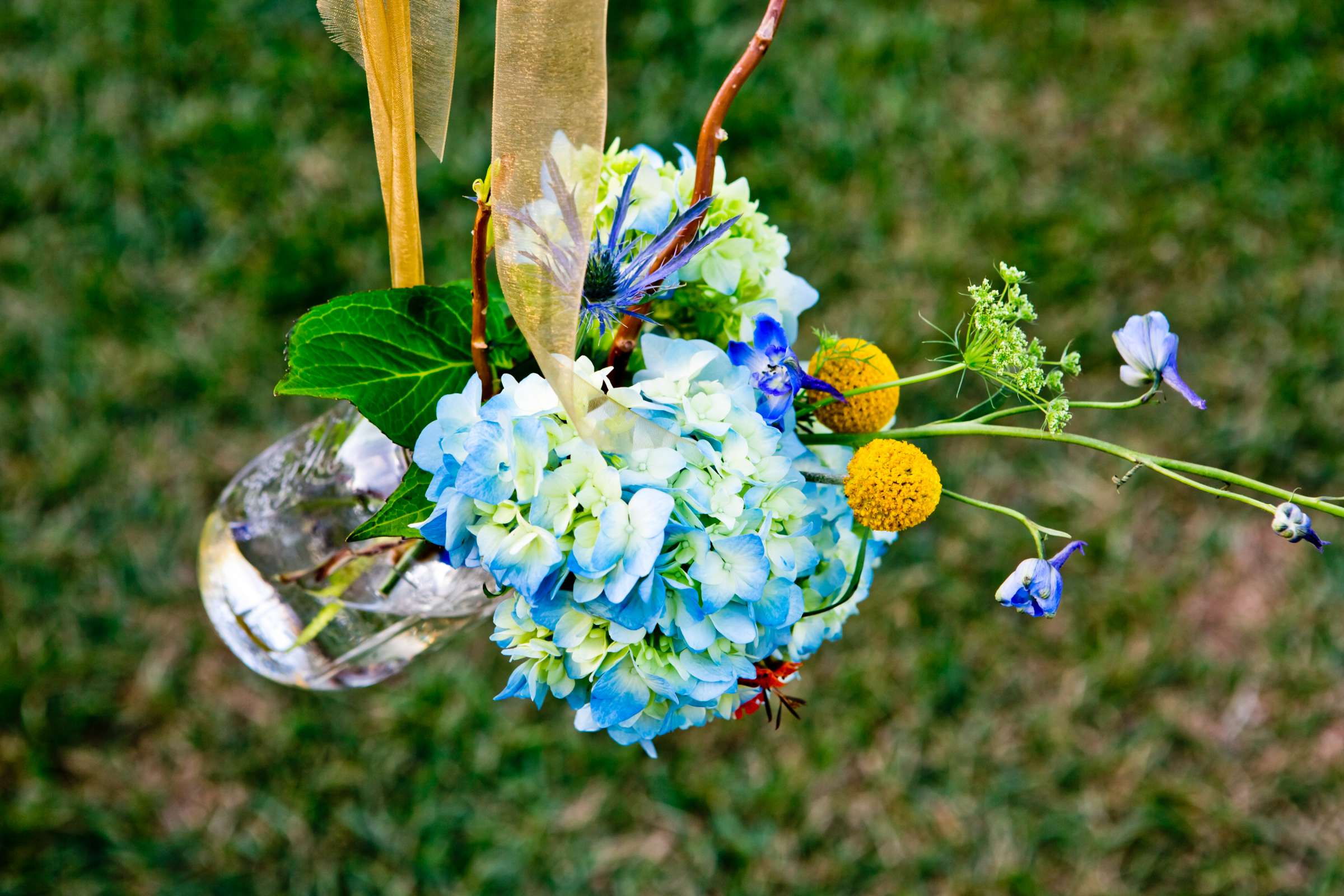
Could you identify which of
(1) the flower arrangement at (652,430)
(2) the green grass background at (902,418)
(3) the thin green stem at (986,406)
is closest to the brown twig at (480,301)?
(1) the flower arrangement at (652,430)

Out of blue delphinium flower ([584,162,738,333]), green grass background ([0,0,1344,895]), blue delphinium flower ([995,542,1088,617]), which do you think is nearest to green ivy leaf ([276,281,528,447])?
blue delphinium flower ([584,162,738,333])

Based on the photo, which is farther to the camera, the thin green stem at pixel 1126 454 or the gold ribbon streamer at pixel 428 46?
the gold ribbon streamer at pixel 428 46

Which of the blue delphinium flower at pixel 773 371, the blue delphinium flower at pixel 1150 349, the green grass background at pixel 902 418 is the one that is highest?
the blue delphinium flower at pixel 1150 349

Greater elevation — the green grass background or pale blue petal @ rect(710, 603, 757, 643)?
pale blue petal @ rect(710, 603, 757, 643)

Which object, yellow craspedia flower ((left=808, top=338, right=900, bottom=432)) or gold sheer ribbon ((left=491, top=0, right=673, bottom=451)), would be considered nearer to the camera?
gold sheer ribbon ((left=491, top=0, right=673, bottom=451))

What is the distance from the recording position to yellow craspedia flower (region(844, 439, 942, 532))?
0.62 meters

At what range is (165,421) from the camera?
198 centimetres

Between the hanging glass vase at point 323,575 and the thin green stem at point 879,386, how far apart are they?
12.8 inches

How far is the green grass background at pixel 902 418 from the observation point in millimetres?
1740

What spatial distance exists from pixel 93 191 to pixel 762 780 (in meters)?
1.63

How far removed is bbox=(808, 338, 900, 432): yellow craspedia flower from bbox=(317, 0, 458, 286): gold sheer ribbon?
0.27 metres

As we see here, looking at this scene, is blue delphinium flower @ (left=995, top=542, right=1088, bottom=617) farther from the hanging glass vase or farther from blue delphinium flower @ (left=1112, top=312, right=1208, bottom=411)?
the hanging glass vase

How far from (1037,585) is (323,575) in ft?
1.98

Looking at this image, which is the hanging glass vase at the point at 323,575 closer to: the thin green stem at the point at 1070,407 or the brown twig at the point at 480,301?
the brown twig at the point at 480,301
